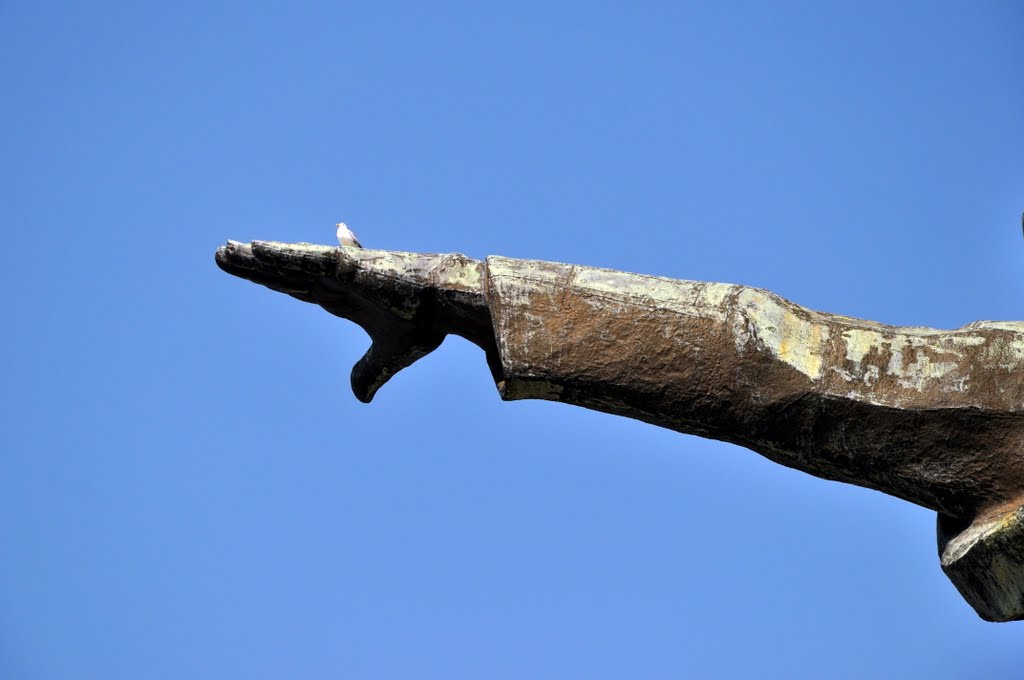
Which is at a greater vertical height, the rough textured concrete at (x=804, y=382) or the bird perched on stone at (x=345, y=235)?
the bird perched on stone at (x=345, y=235)

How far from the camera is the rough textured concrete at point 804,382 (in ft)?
15.0

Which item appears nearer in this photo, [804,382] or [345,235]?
[804,382]

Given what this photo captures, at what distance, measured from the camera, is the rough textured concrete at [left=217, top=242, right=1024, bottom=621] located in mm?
4570

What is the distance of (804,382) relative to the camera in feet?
15.1

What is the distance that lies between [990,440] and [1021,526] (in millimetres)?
314

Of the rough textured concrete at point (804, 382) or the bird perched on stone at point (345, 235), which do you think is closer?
the rough textured concrete at point (804, 382)

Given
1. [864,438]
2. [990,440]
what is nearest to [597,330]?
[864,438]

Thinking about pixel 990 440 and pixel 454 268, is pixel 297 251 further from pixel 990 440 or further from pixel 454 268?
pixel 990 440

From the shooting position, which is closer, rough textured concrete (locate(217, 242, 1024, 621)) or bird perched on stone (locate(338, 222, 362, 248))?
rough textured concrete (locate(217, 242, 1024, 621))

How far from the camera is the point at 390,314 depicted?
200 inches

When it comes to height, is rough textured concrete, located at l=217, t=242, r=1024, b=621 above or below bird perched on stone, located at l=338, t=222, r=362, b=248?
below

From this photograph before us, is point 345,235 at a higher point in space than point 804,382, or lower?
higher

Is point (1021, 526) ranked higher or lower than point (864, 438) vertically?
lower

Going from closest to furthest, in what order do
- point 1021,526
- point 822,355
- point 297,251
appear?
point 1021,526, point 822,355, point 297,251
